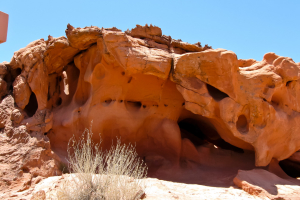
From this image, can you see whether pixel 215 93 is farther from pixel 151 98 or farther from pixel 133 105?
pixel 133 105

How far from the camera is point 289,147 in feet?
20.7

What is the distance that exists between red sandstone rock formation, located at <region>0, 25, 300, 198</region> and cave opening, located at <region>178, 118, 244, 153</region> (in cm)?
106

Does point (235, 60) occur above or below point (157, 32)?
below

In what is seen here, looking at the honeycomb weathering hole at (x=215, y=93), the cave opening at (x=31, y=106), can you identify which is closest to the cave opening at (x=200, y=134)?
the honeycomb weathering hole at (x=215, y=93)

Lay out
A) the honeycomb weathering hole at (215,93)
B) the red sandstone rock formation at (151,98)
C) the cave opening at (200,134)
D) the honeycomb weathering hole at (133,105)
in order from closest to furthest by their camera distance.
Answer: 1. the red sandstone rock formation at (151,98)
2. the honeycomb weathering hole at (215,93)
3. the honeycomb weathering hole at (133,105)
4. the cave opening at (200,134)

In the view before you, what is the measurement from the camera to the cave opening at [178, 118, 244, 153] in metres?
8.12

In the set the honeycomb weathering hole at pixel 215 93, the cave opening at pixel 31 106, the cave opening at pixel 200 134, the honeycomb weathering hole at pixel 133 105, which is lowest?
the cave opening at pixel 200 134

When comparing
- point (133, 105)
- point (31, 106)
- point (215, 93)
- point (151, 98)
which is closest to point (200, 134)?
point (215, 93)

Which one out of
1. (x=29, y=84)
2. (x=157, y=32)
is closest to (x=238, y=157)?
(x=157, y=32)

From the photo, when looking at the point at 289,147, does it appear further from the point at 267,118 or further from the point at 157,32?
the point at 157,32

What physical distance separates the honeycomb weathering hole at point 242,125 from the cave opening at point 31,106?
15.5 feet

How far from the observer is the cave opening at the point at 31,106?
6.21 meters

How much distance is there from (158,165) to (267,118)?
2719 millimetres

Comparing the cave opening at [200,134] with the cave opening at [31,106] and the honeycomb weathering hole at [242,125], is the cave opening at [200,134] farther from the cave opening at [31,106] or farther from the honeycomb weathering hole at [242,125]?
the cave opening at [31,106]
